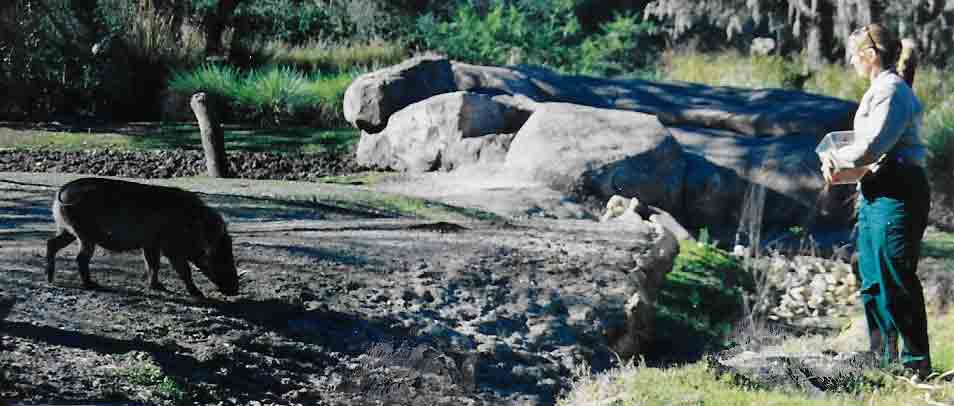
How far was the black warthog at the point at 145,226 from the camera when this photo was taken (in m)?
5.86

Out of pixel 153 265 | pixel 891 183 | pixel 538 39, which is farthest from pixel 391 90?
pixel 538 39

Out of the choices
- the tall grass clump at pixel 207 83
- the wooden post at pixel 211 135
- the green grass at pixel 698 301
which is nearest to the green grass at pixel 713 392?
the green grass at pixel 698 301

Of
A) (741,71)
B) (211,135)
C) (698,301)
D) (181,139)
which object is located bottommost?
(698,301)

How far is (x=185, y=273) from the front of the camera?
6.07m

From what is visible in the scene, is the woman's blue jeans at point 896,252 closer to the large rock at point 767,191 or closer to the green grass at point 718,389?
the green grass at point 718,389

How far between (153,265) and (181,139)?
9144mm

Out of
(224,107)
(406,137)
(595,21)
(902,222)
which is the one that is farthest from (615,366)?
(595,21)

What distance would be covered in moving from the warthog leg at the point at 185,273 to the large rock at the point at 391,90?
889 cm

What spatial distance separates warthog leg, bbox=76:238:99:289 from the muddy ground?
79mm

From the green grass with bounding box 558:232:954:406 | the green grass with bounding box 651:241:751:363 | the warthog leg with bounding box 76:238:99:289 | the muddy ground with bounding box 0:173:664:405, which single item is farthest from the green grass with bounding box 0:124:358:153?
the green grass with bounding box 558:232:954:406

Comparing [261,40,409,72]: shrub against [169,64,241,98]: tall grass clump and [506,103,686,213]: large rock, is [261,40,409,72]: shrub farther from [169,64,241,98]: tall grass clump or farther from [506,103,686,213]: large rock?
[506,103,686,213]: large rock

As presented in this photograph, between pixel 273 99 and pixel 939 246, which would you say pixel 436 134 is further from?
pixel 939 246

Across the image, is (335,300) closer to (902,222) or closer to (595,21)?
(902,222)

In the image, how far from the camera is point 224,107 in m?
16.8
